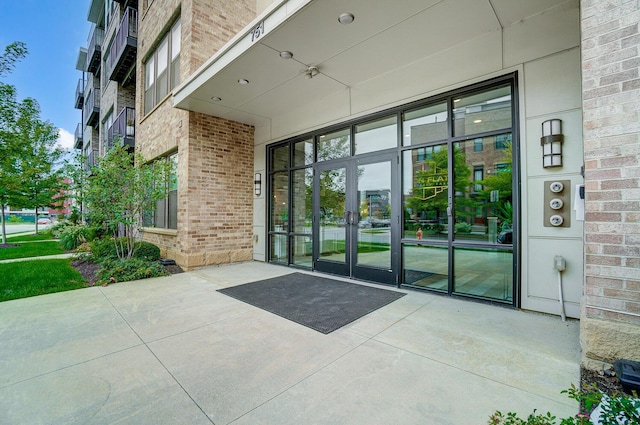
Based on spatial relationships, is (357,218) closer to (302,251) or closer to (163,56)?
(302,251)

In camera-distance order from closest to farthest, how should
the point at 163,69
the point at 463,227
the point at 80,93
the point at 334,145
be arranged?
the point at 463,227 → the point at 334,145 → the point at 163,69 → the point at 80,93

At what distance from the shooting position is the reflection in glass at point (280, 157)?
265 inches

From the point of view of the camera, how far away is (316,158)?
5953mm

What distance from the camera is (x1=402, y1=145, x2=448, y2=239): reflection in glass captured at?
4.12 meters

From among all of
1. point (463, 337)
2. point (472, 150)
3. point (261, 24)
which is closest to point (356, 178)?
point (472, 150)

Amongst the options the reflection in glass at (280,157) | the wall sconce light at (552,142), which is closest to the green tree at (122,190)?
the reflection in glass at (280,157)

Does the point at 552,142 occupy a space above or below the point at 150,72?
below

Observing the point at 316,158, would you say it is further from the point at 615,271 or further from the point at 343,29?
the point at 615,271

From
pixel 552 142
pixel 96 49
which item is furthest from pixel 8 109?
pixel 96 49

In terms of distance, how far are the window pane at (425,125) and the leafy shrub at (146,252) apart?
5.91 meters

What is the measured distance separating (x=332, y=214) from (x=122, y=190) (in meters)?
4.47

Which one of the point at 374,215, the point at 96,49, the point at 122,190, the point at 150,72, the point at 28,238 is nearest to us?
the point at 374,215

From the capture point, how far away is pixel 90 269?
5957 mm

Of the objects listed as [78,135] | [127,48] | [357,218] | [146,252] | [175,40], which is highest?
[78,135]
